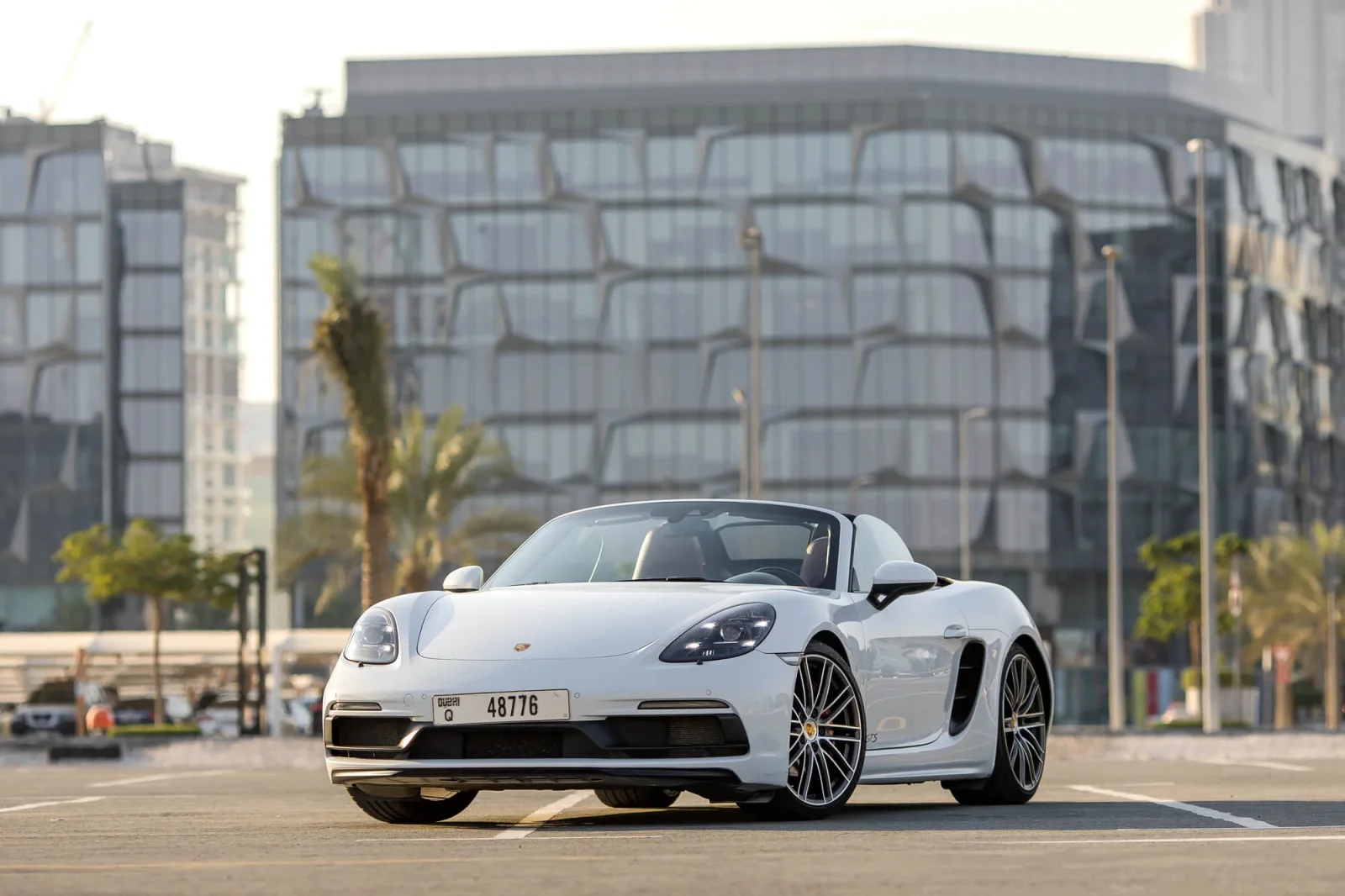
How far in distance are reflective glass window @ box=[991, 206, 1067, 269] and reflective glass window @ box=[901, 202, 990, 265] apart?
646 mm

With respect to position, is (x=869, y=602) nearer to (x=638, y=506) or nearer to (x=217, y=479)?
(x=638, y=506)

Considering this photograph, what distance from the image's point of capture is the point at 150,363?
3875 inches

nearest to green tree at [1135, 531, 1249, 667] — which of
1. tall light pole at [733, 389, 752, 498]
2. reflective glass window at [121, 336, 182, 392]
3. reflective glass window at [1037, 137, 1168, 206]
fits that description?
reflective glass window at [1037, 137, 1168, 206]

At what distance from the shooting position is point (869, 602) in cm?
988

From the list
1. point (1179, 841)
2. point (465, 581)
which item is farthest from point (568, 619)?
point (1179, 841)

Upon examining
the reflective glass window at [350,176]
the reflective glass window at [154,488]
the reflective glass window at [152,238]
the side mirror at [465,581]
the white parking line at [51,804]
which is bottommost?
the white parking line at [51,804]

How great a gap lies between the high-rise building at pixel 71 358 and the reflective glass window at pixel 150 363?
7 centimetres

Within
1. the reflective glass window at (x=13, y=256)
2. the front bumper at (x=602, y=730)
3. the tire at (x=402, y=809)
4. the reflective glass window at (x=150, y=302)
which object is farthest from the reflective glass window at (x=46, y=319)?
the front bumper at (x=602, y=730)

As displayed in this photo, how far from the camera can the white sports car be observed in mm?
8656

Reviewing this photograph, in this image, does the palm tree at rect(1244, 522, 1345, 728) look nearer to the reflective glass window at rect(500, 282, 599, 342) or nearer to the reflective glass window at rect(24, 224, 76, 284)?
the reflective glass window at rect(500, 282, 599, 342)

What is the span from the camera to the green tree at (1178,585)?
268 ft

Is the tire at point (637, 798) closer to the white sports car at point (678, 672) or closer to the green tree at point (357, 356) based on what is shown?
the white sports car at point (678, 672)

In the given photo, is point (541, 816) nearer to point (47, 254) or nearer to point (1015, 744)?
point (1015, 744)

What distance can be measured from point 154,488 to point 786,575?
9072 centimetres
